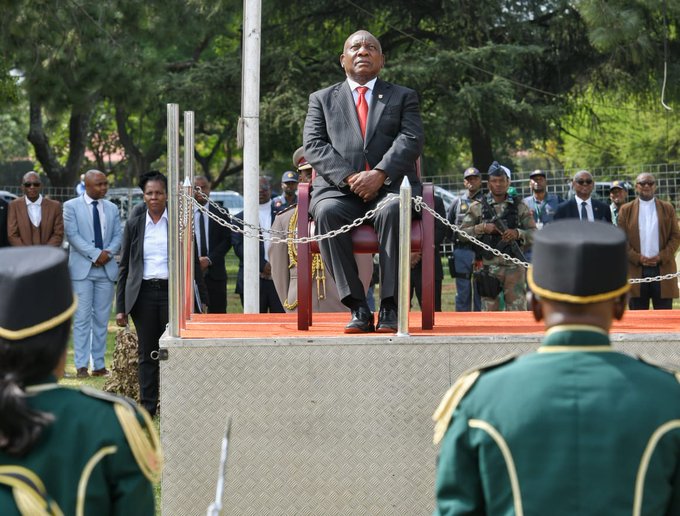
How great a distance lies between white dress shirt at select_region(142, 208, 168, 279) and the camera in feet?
32.9

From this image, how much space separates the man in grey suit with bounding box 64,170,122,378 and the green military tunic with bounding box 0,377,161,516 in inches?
376

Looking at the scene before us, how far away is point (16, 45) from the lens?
17.5m

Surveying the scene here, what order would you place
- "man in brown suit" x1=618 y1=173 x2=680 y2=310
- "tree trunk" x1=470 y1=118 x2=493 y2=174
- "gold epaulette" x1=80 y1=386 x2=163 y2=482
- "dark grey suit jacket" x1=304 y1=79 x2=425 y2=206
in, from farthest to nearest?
1. "tree trunk" x1=470 y1=118 x2=493 y2=174
2. "man in brown suit" x1=618 y1=173 x2=680 y2=310
3. "dark grey suit jacket" x1=304 y1=79 x2=425 y2=206
4. "gold epaulette" x1=80 y1=386 x2=163 y2=482

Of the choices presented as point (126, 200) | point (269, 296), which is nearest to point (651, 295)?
point (269, 296)

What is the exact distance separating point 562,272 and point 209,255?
31.3ft

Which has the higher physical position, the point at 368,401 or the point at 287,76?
the point at 287,76

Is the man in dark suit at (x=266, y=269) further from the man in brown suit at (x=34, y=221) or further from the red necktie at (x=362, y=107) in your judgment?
the red necktie at (x=362, y=107)

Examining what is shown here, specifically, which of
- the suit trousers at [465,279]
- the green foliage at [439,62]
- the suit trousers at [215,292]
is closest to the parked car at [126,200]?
the green foliage at [439,62]

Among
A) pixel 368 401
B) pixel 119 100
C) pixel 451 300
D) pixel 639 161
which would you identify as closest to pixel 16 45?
pixel 119 100

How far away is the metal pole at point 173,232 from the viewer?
6.81 metres

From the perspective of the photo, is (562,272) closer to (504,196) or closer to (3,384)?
(3,384)

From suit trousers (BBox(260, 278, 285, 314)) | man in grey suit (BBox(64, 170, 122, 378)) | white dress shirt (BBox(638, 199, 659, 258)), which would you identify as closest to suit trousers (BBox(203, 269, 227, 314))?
suit trousers (BBox(260, 278, 285, 314))

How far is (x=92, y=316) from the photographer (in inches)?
499

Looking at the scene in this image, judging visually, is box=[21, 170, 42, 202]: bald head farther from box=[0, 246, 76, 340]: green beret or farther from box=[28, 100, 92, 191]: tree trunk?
box=[28, 100, 92, 191]: tree trunk
